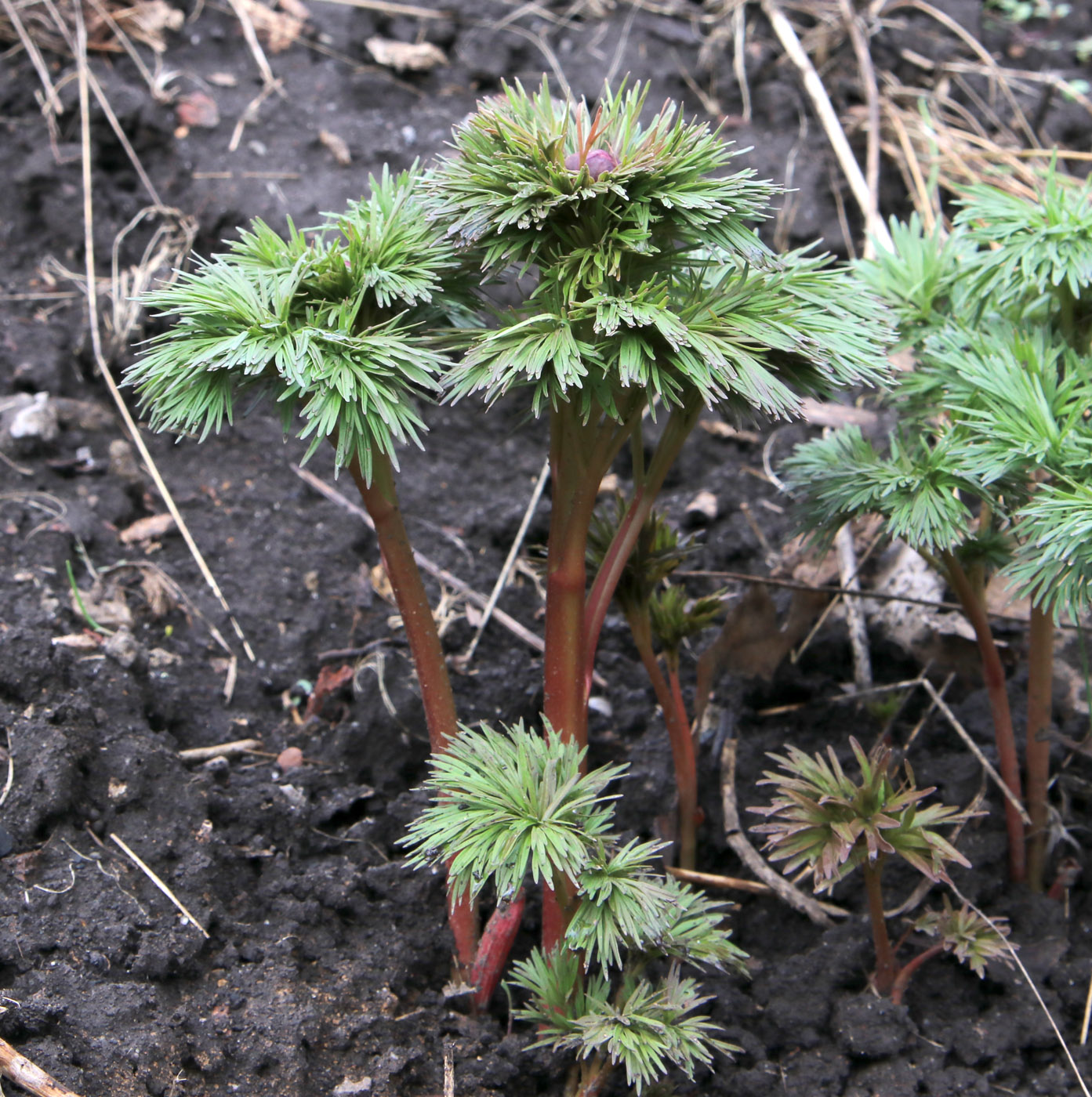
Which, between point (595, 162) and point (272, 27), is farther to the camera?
point (272, 27)

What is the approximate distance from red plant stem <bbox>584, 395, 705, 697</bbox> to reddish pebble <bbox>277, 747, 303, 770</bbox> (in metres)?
0.76

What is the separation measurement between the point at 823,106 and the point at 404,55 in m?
1.40

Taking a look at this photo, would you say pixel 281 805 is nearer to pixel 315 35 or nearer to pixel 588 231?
pixel 588 231

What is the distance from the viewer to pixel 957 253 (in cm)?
207

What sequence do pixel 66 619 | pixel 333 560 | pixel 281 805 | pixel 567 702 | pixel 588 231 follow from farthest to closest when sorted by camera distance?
pixel 333 560 < pixel 66 619 < pixel 281 805 < pixel 567 702 < pixel 588 231

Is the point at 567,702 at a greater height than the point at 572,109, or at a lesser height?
lesser

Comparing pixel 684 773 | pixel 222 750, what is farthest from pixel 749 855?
pixel 222 750

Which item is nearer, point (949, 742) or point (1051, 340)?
point (1051, 340)

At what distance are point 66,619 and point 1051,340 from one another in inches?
80.5

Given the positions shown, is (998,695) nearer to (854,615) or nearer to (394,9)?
(854,615)

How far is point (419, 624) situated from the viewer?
5.83 feet

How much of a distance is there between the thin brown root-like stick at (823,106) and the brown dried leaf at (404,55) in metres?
1.18

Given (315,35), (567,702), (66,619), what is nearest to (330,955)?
(567,702)

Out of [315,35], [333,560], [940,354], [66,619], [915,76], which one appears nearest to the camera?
[940,354]
